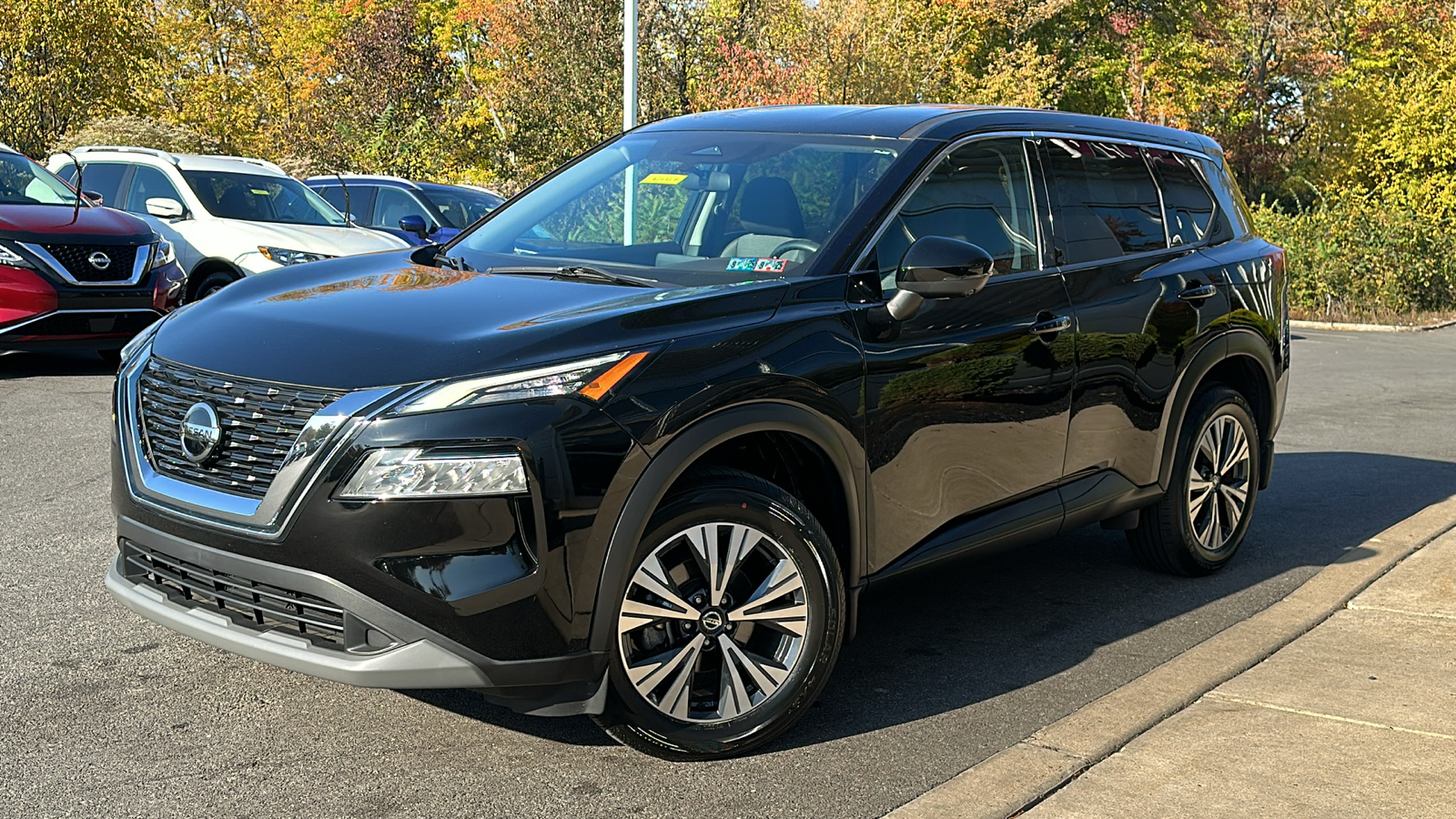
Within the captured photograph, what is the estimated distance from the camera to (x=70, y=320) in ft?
35.0

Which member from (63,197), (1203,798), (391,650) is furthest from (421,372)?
(63,197)

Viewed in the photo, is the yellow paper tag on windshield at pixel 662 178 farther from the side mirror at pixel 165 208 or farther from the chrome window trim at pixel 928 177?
the side mirror at pixel 165 208

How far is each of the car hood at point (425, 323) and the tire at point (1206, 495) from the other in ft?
8.04

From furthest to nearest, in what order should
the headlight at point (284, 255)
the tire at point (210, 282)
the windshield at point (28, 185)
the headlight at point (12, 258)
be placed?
the tire at point (210, 282)
the headlight at point (284, 255)
the windshield at point (28, 185)
the headlight at point (12, 258)

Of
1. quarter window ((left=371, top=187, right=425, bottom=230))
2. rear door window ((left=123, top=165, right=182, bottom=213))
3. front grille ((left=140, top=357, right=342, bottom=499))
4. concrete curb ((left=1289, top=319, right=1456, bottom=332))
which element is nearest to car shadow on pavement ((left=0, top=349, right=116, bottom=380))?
rear door window ((left=123, top=165, right=182, bottom=213))

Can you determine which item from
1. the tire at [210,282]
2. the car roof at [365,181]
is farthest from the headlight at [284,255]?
the car roof at [365,181]

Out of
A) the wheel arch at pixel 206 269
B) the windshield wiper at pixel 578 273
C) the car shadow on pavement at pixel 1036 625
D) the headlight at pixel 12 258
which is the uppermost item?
the windshield wiper at pixel 578 273

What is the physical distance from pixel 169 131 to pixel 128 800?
2963 centimetres

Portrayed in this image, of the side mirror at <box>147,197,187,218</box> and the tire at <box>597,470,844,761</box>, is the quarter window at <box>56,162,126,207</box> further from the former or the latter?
the tire at <box>597,470,844,761</box>

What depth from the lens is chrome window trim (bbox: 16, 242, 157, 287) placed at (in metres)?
10.6

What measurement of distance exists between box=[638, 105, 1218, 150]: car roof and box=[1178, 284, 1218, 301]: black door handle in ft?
2.20

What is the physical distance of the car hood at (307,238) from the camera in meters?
12.5

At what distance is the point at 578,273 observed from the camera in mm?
4504

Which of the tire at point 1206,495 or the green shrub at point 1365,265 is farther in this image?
the green shrub at point 1365,265
